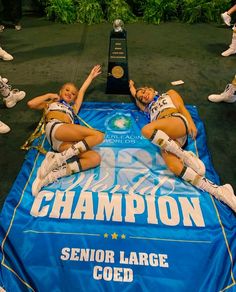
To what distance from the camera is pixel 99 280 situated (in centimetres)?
178

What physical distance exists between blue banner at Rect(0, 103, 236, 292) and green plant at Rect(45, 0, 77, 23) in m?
3.70

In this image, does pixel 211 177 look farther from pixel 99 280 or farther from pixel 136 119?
pixel 99 280

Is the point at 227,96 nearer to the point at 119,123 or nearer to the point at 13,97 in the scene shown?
the point at 119,123

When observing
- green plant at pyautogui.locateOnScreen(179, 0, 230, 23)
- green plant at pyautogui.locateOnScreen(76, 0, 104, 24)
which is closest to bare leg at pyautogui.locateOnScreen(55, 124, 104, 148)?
green plant at pyautogui.locateOnScreen(76, 0, 104, 24)

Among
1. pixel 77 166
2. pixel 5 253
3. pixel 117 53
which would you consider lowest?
pixel 5 253

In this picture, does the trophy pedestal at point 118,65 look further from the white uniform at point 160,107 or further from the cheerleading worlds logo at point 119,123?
the white uniform at point 160,107

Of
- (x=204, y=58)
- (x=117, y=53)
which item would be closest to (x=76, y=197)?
(x=117, y=53)

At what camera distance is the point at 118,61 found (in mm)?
3275

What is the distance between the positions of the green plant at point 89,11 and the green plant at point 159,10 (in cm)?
79

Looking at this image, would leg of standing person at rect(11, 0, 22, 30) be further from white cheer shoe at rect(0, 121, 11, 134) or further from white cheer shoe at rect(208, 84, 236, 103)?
white cheer shoe at rect(208, 84, 236, 103)

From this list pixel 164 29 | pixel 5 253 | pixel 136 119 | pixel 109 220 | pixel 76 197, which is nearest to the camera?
pixel 5 253

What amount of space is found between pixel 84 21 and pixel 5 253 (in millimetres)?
4592

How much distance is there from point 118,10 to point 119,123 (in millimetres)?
3211

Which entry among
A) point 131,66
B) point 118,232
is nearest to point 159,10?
point 131,66
